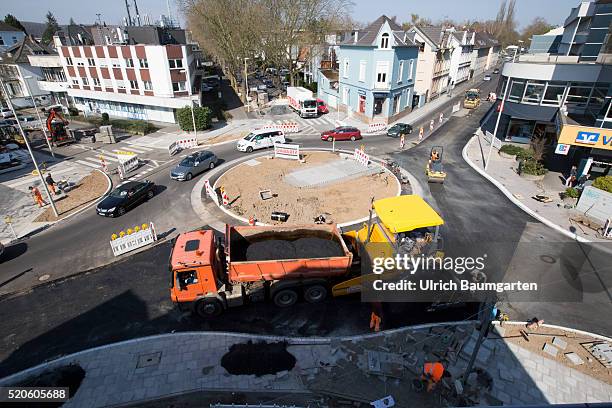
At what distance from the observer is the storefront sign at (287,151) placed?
30.4m

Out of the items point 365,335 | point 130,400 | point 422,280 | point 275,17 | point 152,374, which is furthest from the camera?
point 275,17

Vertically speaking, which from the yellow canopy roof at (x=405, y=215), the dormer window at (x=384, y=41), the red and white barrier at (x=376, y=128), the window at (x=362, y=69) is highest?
the dormer window at (x=384, y=41)

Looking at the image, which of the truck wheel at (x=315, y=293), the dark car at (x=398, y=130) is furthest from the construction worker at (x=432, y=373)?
the dark car at (x=398, y=130)

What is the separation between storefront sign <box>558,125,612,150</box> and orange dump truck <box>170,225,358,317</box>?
19.7 metres

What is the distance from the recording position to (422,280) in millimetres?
14055

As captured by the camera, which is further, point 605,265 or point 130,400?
point 605,265

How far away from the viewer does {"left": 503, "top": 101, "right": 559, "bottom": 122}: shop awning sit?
28.5m

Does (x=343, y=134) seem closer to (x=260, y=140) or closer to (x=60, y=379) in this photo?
(x=260, y=140)

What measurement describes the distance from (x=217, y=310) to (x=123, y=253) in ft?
26.1

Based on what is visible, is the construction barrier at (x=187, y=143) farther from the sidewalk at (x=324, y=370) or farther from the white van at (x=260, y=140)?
the sidewalk at (x=324, y=370)

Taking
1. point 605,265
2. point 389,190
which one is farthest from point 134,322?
point 605,265

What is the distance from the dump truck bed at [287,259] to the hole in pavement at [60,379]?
5971 mm

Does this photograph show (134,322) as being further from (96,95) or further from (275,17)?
(275,17)

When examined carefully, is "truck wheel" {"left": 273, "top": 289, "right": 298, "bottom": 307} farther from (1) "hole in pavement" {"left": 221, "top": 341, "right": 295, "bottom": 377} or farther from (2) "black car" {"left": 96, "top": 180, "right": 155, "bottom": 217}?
(2) "black car" {"left": 96, "top": 180, "right": 155, "bottom": 217}
